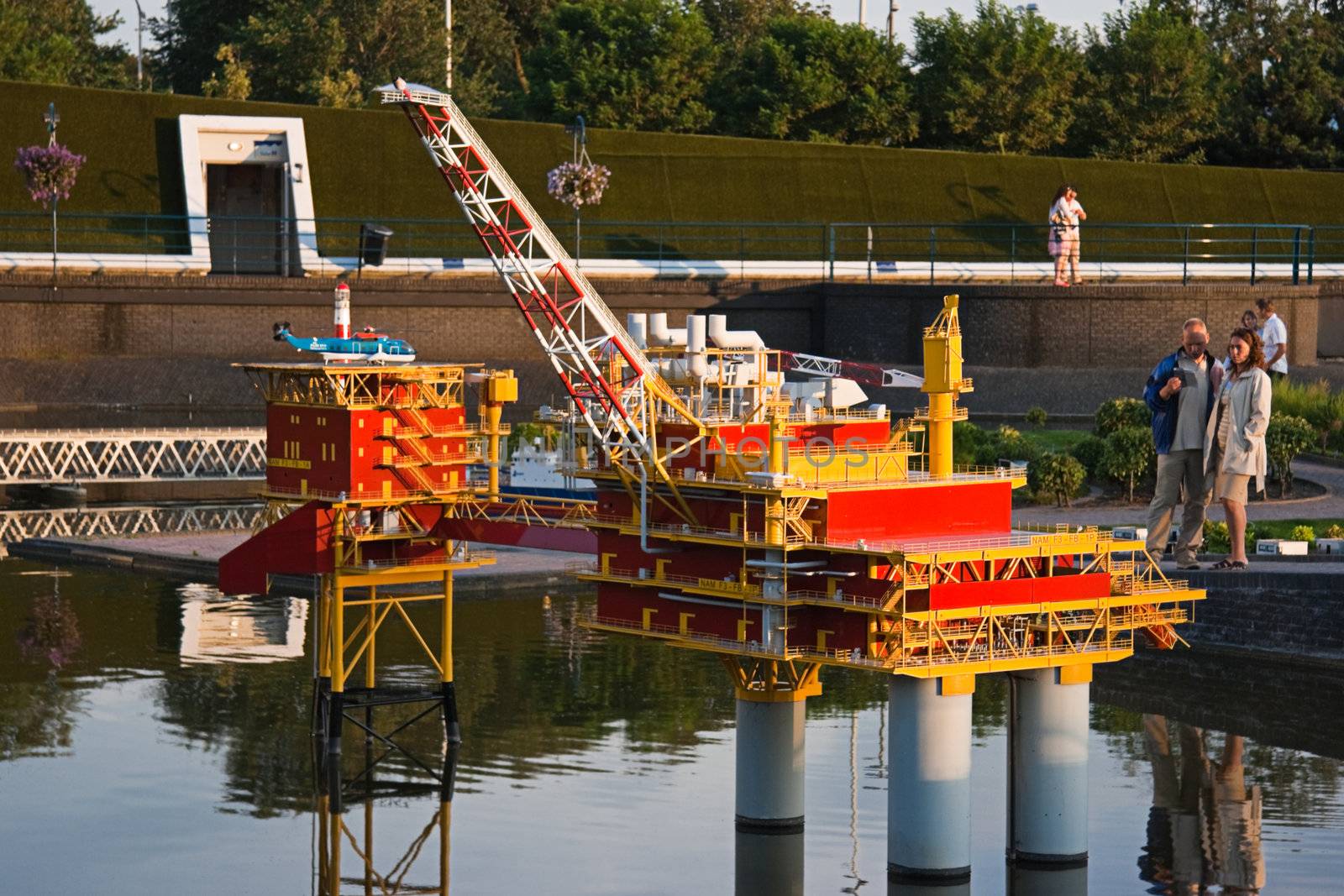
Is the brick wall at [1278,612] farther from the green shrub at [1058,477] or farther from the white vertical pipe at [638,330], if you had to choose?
the white vertical pipe at [638,330]

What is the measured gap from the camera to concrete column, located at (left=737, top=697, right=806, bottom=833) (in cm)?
1872

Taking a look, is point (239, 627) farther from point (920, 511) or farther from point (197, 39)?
point (197, 39)

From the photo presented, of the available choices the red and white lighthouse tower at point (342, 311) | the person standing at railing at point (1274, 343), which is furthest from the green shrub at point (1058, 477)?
the red and white lighthouse tower at point (342, 311)

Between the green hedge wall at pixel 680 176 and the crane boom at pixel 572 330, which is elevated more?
the green hedge wall at pixel 680 176

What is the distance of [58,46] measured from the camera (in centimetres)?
6531

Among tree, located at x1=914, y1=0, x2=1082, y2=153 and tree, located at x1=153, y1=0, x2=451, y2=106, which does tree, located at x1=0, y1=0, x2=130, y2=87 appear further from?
tree, located at x1=914, y1=0, x2=1082, y2=153

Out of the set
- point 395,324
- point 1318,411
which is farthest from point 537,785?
point 395,324

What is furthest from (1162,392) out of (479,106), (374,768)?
(479,106)

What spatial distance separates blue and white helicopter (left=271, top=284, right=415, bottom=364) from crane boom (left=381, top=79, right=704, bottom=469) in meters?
1.24

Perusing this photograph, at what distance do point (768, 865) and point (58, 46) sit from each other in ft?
169

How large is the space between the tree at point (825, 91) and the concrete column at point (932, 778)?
41.9 m

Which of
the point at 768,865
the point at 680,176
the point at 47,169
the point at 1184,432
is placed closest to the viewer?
the point at 768,865

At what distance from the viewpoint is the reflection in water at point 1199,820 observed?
18.3 metres

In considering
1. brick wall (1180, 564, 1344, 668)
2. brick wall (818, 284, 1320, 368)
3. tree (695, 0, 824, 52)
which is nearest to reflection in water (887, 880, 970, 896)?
brick wall (1180, 564, 1344, 668)
